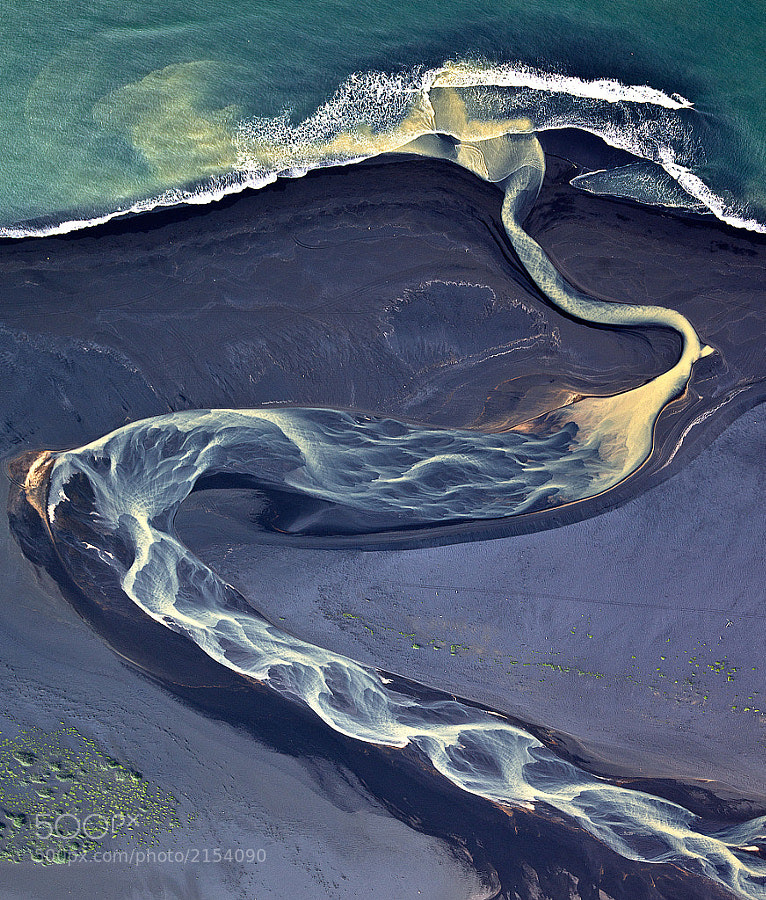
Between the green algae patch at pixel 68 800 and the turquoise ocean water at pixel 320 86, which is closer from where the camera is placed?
the turquoise ocean water at pixel 320 86

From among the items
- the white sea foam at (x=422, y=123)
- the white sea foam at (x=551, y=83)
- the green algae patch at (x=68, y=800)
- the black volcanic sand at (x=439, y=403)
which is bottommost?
the green algae patch at (x=68, y=800)

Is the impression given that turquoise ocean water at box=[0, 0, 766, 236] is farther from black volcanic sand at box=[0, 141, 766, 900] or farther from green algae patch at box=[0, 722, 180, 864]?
green algae patch at box=[0, 722, 180, 864]

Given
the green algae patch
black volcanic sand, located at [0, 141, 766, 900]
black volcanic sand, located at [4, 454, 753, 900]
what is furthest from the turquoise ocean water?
the green algae patch

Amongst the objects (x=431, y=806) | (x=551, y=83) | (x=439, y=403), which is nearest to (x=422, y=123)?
(x=551, y=83)

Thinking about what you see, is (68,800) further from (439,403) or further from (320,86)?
(320,86)

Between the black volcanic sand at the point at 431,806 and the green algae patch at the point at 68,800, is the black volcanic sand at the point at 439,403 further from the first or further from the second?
the green algae patch at the point at 68,800

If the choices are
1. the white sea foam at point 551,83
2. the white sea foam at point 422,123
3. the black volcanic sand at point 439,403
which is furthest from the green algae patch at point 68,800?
the white sea foam at point 551,83
